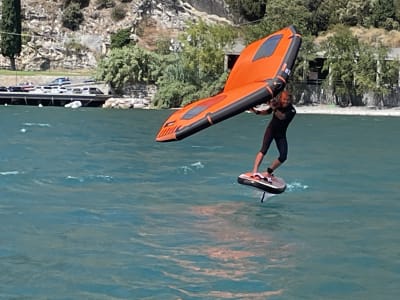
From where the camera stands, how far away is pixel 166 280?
1461cm

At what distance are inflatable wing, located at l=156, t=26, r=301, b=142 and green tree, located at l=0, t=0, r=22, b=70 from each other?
7070 centimetres

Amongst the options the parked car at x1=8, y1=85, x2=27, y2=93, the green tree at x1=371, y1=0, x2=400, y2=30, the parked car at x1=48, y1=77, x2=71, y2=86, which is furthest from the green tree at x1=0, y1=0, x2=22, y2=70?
the green tree at x1=371, y1=0, x2=400, y2=30

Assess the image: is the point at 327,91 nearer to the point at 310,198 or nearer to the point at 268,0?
the point at 268,0

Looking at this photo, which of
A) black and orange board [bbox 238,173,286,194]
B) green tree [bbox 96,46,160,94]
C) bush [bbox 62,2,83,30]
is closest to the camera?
black and orange board [bbox 238,173,286,194]

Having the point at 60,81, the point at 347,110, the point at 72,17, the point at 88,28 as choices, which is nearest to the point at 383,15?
the point at 347,110

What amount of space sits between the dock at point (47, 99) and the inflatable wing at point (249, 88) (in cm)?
5904

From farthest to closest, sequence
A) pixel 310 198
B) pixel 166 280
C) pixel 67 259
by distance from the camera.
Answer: pixel 310 198 < pixel 67 259 < pixel 166 280

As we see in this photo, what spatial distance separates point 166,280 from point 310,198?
Result: 32.4ft

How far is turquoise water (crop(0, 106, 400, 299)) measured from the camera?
14445 mm

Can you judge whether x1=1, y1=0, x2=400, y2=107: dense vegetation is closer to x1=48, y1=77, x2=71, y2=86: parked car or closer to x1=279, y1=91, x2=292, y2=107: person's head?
x1=48, y1=77, x2=71, y2=86: parked car

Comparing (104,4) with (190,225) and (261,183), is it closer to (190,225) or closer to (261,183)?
(190,225)

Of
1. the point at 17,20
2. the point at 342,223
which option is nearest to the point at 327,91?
the point at 17,20

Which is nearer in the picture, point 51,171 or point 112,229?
point 112,229

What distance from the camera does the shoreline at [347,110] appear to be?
240ft
